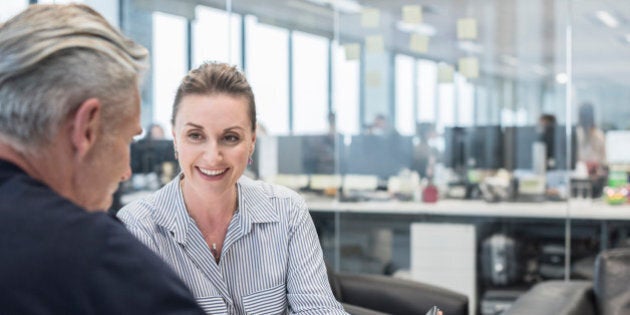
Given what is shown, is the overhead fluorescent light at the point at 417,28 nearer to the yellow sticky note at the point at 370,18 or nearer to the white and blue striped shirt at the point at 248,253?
the yellow sticky note at the point at 370,18

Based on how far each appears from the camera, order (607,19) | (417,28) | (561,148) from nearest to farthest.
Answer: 1. (607,19)
2. (561,148)
3. (417,28)

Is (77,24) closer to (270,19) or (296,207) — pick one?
(296,207)

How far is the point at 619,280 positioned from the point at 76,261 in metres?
2.42

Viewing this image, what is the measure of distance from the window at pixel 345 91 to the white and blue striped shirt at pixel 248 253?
3.49 meters

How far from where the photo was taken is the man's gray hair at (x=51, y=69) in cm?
85

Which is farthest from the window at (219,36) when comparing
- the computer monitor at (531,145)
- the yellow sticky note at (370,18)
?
the computer monitor at (531,145)

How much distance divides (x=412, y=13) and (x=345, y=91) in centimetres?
67

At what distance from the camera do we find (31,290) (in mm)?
787

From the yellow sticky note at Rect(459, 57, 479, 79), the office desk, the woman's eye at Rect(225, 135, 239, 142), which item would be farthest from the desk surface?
the woman's eye at Rect(225, 135, 239, 142)

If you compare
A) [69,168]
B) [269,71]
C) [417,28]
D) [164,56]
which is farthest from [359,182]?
[69,168]

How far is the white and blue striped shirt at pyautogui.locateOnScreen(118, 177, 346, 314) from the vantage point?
1.76 m

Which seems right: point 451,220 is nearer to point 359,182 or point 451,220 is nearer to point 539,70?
point 359,182

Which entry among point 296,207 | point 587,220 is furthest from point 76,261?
point 587,220

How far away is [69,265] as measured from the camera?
785 millimetres
